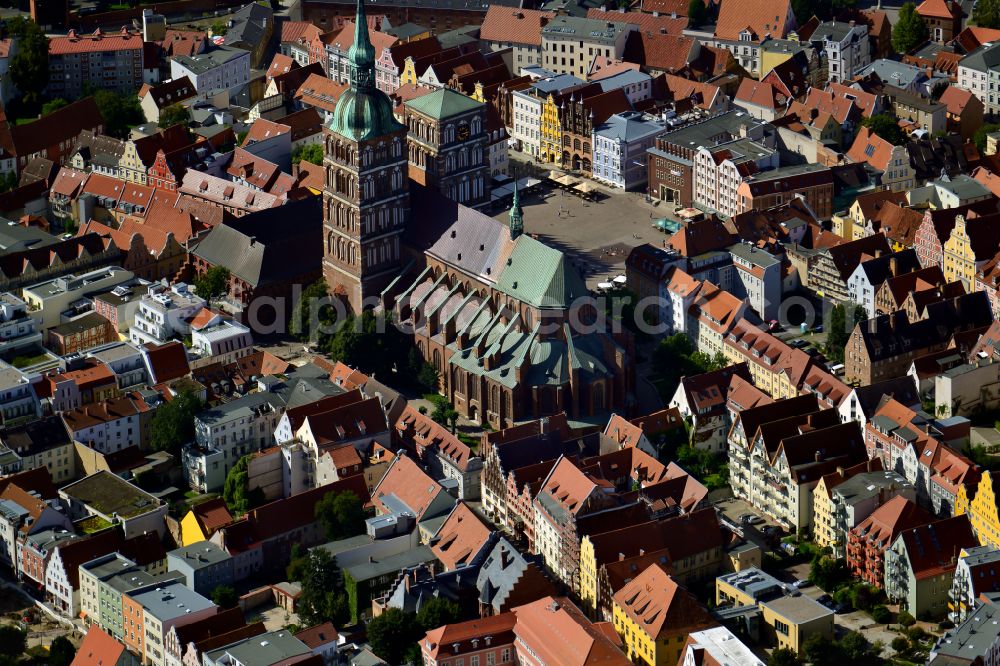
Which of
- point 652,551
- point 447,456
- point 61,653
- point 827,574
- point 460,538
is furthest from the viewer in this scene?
point 447,456

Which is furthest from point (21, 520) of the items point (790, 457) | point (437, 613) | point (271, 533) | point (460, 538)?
point (790, 457)

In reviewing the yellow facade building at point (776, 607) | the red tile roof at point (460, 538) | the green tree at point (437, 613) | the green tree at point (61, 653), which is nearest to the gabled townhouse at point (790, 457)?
the yellow facade building at point (776, 607)

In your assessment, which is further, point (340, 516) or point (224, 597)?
point (340, 516)

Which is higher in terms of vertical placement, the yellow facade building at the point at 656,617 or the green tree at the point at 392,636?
the yellow facade building at the point at 656,617

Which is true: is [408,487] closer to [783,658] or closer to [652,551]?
[652,551]

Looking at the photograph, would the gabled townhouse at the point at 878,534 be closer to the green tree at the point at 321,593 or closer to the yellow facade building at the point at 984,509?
the yellow facade building at the point at 984,509

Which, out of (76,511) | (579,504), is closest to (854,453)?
(579,504)
